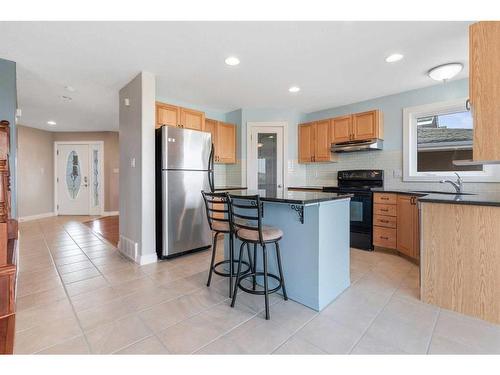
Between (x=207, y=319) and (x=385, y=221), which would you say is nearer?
(x=207, y=319)

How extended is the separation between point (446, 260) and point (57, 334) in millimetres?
2844

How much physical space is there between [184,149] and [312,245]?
2.07 m

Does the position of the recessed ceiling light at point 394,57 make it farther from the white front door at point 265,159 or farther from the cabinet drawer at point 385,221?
the white front door at point 265,159

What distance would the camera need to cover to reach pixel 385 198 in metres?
3.39

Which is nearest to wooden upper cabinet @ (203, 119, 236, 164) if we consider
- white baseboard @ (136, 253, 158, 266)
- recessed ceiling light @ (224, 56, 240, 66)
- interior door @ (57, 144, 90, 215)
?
recessed ceiling light @ (224, 56, 240, 66)

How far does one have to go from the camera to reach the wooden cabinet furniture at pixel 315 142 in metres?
4.33

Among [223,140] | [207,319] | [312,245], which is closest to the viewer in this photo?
[207,319]

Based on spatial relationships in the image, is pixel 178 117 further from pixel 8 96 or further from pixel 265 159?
pixel 8 96

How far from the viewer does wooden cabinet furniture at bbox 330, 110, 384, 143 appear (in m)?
3.82

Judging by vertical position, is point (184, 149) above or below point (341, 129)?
below

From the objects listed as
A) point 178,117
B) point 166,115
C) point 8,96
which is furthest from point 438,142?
point 8,96

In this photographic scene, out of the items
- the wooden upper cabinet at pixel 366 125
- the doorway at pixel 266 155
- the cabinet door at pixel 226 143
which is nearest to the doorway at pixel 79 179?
the cabinet door at pixel 226 143

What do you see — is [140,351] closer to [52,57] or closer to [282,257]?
[282,257]
